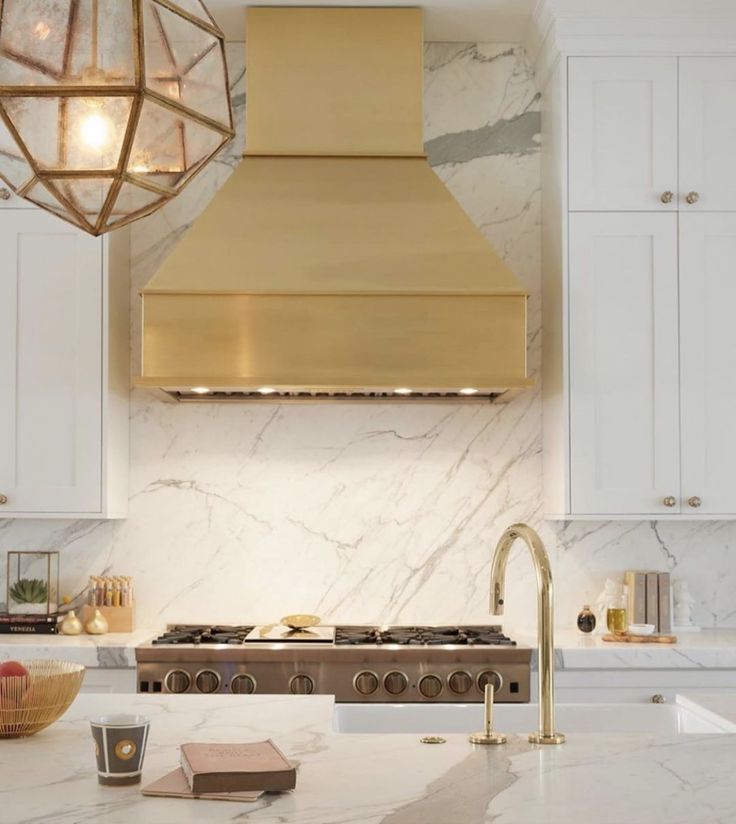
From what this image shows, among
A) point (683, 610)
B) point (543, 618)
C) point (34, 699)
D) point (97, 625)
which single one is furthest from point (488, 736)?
point (683, 610)

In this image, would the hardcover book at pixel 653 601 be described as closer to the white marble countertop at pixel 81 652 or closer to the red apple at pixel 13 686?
the white marble countertop at pixel 81 652

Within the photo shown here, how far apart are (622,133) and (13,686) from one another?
279cm

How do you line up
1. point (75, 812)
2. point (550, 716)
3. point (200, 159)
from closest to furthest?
point (75, 812) < point (200, 159) < point (550, 716)

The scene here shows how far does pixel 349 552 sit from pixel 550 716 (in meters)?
2.21

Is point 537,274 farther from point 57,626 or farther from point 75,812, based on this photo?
point 75,812

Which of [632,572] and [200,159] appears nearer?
[200,159]

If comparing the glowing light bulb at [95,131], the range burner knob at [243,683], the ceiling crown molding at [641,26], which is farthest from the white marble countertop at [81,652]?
the ceiling crown molding at [641,26]

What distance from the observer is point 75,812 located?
167cm

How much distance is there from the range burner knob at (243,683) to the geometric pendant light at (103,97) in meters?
2.05

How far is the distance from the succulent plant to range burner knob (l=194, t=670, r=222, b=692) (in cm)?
76

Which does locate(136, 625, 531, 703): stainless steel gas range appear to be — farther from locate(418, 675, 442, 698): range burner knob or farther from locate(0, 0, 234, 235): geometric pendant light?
locate(0, 0, 234, 235): geometric pendant light

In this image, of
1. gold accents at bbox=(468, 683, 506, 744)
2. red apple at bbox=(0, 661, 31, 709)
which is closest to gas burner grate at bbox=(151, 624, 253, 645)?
red apple at bbox=(0, 661, 31, 709)

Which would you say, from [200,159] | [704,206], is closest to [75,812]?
[200,159]

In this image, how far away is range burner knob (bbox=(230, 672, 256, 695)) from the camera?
11.8ft
